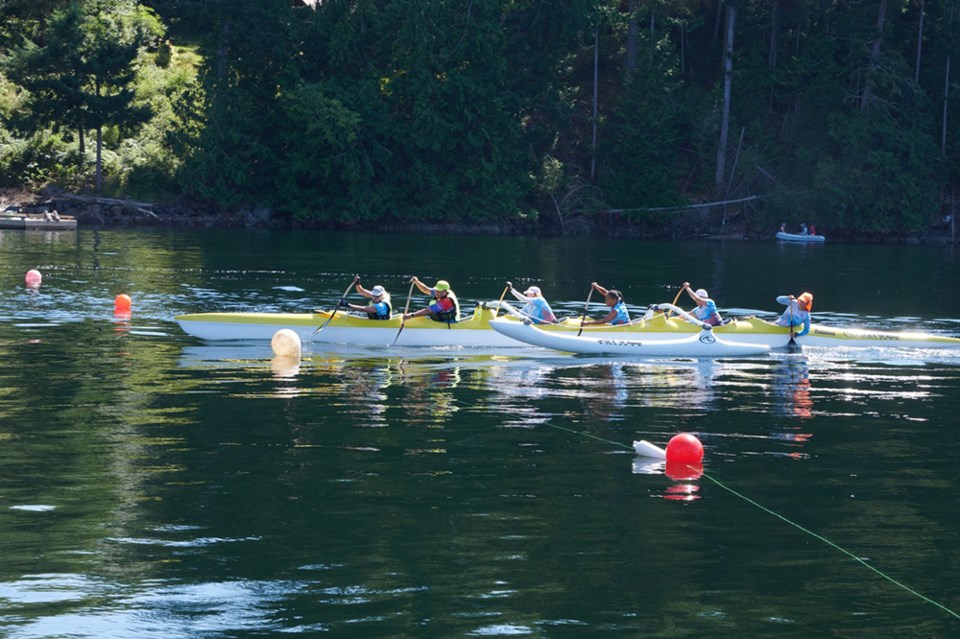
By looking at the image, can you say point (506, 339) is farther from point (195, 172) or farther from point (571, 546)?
point (195, 172)

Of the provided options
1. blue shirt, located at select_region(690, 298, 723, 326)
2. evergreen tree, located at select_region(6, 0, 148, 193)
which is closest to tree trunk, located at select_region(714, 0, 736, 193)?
evergreen tree, located at select_region(6, 0, 148, 193)

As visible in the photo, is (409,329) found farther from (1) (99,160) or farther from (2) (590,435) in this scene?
(1) (99,160)

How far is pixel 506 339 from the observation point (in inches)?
1136

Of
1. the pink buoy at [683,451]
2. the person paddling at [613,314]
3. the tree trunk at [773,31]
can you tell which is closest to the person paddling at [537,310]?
the person paddling at [613,314]

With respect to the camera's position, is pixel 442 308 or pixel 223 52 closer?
pixel 442 308

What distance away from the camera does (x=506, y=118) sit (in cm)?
7044

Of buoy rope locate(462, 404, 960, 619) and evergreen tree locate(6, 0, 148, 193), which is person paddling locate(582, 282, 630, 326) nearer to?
buoy rope locate(462, 404, 960, 619)

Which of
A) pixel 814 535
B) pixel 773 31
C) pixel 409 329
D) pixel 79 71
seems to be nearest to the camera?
pixel 814 535

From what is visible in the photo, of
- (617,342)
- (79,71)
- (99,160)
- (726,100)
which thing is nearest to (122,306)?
(617,342)

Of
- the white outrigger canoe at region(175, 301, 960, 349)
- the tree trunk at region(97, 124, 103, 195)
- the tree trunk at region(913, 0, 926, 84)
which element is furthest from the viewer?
the tree trunk at region(913, 0, 926, 84)

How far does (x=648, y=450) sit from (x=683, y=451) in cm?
68

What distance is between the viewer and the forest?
67438 millimetres

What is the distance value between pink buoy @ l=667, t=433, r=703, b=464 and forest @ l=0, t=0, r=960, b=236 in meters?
51.5

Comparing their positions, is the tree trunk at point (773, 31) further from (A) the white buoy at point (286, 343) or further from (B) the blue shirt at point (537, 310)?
(A) the white buoy at point (286, 343)
